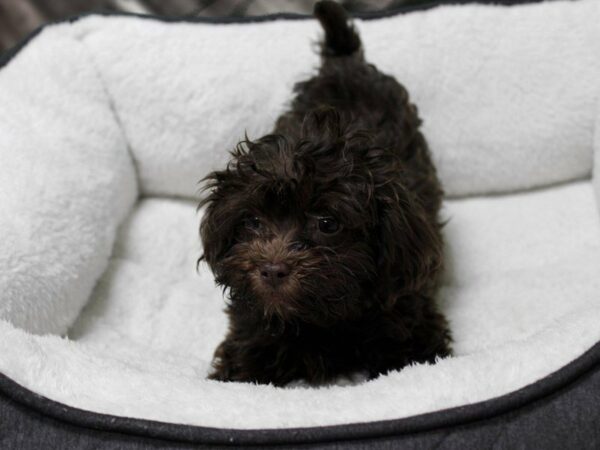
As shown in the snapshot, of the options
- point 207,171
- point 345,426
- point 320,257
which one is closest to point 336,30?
point 207,171

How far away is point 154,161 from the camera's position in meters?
2.90

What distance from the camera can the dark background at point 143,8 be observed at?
9.78 feet

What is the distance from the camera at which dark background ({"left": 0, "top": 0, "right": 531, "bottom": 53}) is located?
298 cm

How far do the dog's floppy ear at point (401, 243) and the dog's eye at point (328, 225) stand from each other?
0.13 metres

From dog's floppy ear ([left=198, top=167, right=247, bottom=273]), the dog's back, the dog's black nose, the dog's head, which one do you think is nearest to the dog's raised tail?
the dog's back

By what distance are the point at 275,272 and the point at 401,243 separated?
35 centimetres

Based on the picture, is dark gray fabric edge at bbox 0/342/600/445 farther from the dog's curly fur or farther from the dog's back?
the dog's back

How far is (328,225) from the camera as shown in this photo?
1.80 metres

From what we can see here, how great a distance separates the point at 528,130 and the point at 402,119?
0.63 m

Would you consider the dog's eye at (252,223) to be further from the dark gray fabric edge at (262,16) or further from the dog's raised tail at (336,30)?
the dark gray fabric edge at (262,16)

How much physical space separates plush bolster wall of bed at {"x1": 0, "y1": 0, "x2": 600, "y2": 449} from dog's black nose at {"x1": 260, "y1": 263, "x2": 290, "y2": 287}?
27cm

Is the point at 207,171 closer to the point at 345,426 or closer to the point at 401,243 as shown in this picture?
the point at 401,243

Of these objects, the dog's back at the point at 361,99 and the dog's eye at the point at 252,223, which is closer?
the dog's eye at the point at 252,223

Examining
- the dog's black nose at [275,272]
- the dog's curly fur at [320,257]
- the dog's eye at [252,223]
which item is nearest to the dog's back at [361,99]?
the dog's curly fur at [320,257]
